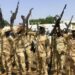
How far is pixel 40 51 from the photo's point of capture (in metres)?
15.7

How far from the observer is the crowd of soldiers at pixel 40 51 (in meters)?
14.9

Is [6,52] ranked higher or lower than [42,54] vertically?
higher

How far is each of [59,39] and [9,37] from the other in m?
1.86

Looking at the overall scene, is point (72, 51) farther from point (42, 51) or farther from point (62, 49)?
point (42, 51)

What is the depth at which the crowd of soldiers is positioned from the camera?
1487 cm

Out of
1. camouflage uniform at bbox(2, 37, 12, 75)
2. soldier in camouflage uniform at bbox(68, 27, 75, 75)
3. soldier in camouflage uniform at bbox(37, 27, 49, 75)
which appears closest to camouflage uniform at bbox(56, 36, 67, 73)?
soldier in camouflage uniform at bbox(68, 27, 75, 75)

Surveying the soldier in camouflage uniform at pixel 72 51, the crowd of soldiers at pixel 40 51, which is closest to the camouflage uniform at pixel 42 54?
the crowd of soldiers at pixel 40 51

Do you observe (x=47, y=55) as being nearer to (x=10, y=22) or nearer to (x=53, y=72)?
(x=53, y=72)

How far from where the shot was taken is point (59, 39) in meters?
15.3

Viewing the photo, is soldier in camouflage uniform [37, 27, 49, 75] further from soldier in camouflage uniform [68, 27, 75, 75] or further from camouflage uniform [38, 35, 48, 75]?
soldier in camouflage uniform [68, 27, 75, 75]

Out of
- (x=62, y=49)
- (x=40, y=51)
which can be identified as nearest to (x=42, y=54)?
(x=40, y=51)

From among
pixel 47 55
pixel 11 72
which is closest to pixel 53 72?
pixel 47 55

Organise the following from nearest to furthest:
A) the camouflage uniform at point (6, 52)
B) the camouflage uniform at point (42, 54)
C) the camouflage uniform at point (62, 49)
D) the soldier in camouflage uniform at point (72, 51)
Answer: the camouflage uniform at point (6, 52) → the camouflage uniform at point (42, 54) → the camouflage uniform at point (62, 49) → the soldier in camouflage uniform at point (72, 51)

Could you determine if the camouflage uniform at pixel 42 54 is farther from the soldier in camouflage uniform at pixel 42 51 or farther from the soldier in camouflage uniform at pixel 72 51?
the soldier in camouflage uniform at pixel 72 51
